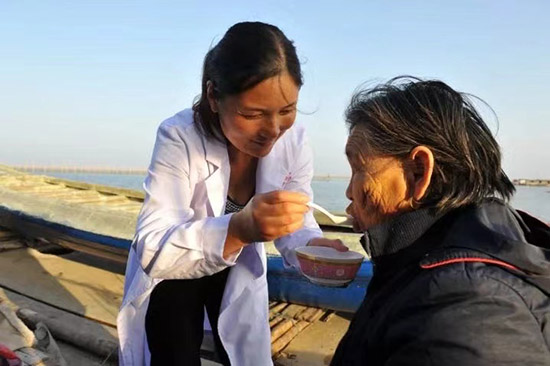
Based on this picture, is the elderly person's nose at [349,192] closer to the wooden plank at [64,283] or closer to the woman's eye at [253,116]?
the woman's eye at [253,116]

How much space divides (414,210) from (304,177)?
51.6 inches

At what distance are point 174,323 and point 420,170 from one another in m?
1.44

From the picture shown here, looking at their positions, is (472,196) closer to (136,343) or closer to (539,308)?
(539,308)

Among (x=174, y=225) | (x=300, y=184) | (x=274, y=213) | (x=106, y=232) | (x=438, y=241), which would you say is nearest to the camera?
(x=438, y=241)

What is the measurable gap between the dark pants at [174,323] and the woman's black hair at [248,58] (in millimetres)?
917

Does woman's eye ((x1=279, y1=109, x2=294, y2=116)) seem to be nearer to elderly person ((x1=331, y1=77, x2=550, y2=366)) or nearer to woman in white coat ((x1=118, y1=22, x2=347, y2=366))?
woman in white coat ((x1=118, y1=22, x2=347, y2=366))

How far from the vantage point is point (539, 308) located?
3.52 ft

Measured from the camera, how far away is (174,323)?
2287 millimetres

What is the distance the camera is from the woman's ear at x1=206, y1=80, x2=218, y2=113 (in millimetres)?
2127

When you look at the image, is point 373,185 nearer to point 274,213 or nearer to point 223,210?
point 274,213

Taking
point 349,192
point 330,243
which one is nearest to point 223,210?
point 330,243

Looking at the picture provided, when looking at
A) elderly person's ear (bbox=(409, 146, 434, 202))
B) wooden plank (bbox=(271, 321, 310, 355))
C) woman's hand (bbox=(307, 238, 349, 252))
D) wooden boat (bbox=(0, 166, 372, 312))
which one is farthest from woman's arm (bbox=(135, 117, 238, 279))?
wooden boat (bbox=(0, 166, 372, 312))

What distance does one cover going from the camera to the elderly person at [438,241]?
1051 mm

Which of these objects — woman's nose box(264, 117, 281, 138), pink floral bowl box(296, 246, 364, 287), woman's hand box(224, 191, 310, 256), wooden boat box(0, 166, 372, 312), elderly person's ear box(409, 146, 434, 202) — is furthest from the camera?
wooden boat box(0, 166, 372, 312)
